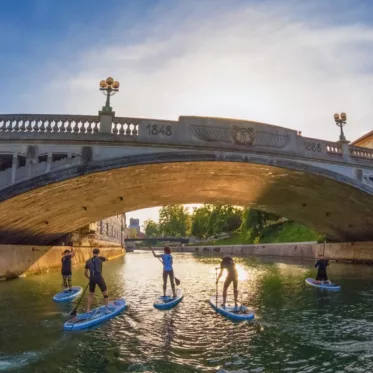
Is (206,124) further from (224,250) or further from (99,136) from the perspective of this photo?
(224,250)

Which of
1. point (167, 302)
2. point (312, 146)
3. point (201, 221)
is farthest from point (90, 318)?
point (201, 221)

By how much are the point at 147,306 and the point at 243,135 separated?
10599 millimetres

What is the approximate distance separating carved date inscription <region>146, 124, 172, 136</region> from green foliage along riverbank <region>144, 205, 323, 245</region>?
3337 centimetres

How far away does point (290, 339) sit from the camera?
9727mm

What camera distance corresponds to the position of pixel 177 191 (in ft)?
93.7

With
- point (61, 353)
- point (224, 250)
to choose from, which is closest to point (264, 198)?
point (61, 353)

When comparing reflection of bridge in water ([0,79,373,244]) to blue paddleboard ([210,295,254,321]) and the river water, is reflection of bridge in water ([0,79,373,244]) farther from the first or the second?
blue paddleboard ([210,295,254,321])

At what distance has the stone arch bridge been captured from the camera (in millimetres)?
18156

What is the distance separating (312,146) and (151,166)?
33.2 ft

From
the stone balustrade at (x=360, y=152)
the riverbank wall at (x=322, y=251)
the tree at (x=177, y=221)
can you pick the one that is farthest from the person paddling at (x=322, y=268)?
the tree at (x=177, y=221)

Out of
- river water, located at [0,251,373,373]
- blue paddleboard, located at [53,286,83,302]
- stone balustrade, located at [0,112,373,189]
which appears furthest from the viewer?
stone balustrade, located at [0,112,373,189]

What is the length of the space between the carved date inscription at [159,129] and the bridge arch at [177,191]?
1.22 m

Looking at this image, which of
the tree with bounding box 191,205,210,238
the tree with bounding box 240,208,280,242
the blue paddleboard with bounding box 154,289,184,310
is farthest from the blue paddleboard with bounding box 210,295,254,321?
the tree with bounding box 191,205,210,238

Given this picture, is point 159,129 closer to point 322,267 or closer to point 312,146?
point 312,146
